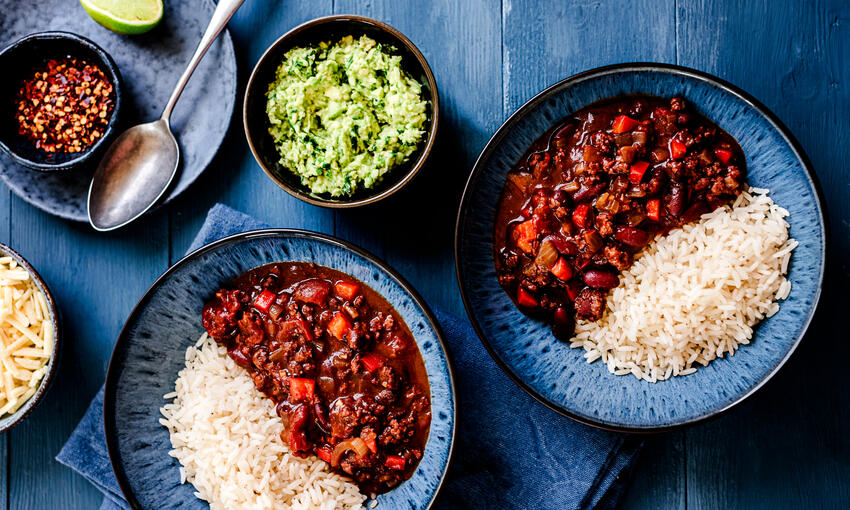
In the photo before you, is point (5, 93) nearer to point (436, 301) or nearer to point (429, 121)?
point (429, 121)

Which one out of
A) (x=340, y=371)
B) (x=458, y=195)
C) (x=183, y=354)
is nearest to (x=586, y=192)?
(x=458, y=195)

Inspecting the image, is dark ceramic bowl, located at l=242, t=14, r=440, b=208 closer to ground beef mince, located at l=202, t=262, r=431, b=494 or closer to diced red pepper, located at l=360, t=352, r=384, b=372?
ground beef mince, located at l=202, t=262, r=431, b=494

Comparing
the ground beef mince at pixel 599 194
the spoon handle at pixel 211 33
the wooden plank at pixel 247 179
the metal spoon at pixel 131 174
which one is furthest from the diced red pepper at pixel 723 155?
the metal spoon at pixel 131 174

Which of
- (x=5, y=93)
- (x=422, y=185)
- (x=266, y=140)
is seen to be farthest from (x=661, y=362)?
(x=5, y=93)

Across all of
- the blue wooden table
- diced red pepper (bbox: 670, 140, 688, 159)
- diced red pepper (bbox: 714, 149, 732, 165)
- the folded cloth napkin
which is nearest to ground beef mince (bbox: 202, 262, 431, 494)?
the folded cloth napkin

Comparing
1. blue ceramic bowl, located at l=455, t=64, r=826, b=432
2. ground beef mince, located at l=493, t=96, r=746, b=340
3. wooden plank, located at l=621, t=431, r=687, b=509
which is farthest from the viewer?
wooden plank, located at l=621, t=431, r=687, b=509

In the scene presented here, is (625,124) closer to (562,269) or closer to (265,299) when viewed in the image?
(562,269)
